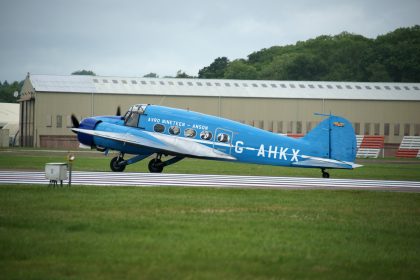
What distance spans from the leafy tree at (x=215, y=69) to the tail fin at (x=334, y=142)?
116051 millimetres

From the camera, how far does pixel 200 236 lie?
529 inches

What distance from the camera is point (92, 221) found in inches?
579

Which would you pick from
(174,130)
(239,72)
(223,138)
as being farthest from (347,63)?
(223,138)

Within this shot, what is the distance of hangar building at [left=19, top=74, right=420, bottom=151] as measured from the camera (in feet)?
243

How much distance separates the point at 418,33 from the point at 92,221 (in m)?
145

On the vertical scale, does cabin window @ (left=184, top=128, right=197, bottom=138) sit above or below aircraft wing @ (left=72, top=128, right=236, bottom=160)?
above

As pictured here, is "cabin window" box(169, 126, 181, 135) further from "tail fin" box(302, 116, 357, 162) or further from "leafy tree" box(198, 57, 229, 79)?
"leafy tree" box(198, 57, 229, 79)

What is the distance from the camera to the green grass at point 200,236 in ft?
35.8

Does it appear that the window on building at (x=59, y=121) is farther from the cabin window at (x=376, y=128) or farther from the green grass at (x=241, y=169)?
the cabin window at (x=376, y=128)

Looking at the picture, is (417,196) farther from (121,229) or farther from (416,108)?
(416,108)

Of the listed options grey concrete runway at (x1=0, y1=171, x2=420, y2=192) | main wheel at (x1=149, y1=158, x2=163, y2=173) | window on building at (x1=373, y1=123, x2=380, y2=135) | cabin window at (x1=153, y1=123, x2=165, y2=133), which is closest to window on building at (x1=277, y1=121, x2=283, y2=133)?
window on building at (x1=373, y1=123, x2=380, y2=135)

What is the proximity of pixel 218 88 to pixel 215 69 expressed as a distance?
74.2 m

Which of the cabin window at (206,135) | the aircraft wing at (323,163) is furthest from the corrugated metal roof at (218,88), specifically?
the aircraft wing at (323,163)

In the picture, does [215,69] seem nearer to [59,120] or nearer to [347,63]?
[347,63]
